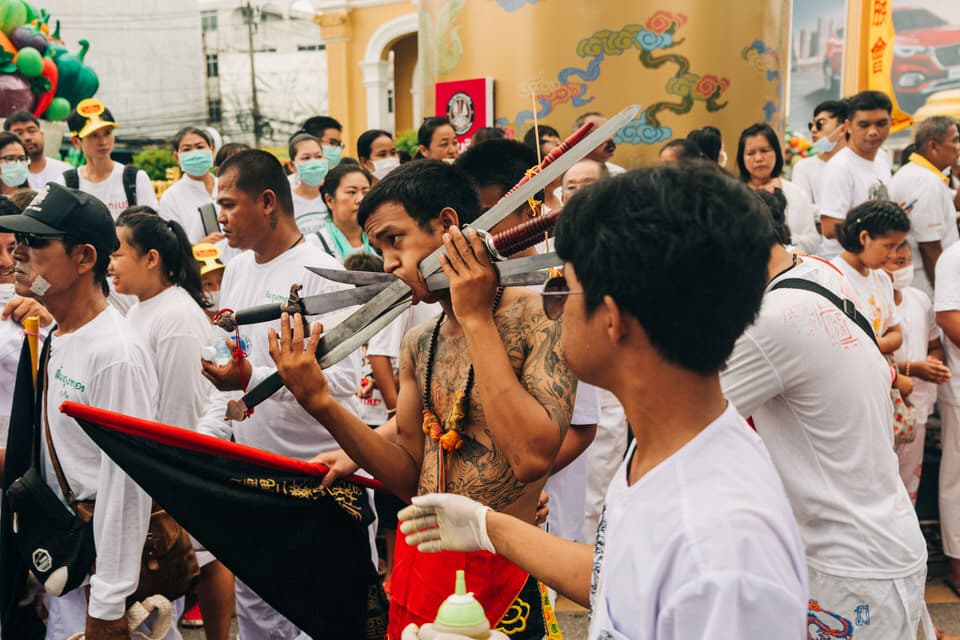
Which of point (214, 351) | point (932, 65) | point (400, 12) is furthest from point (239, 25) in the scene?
point (214, 351)

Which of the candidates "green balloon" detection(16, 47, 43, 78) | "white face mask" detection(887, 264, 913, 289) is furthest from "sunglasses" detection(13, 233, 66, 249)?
"green balloon" detection(16, 47, 43, 78)

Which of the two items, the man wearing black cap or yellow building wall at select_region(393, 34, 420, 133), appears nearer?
the man wearing black cap

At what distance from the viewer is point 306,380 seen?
253 centimetres

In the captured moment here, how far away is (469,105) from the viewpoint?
8672mm

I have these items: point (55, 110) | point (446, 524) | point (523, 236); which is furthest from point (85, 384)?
point (55, 110)

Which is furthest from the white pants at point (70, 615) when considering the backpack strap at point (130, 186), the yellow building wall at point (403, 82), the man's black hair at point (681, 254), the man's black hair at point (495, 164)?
the yellow building wall at point (403, 82)

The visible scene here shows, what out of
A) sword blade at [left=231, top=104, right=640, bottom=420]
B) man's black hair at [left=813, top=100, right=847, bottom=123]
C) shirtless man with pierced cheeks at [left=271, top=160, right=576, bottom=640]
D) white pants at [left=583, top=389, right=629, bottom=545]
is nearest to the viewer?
sword blade at [left=231, top=104, right=640, bottom=420]

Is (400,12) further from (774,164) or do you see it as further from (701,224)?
(701,224)

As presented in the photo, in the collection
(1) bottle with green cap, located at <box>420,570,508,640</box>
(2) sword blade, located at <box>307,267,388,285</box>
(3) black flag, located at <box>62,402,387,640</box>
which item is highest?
(2) sword blade, located at <box>307,267,388,285</box>

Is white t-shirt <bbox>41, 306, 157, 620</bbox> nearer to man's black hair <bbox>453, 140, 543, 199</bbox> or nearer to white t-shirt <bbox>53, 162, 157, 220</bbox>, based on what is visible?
man's black hair <bbox>453, 140, 543, 199</bbox>

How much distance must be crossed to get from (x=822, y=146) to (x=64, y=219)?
24.0 feet

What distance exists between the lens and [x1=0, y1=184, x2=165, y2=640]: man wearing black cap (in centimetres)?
310

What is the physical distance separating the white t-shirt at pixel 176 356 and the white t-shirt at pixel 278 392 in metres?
0.15

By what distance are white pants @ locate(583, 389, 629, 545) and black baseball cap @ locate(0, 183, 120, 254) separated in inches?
113
